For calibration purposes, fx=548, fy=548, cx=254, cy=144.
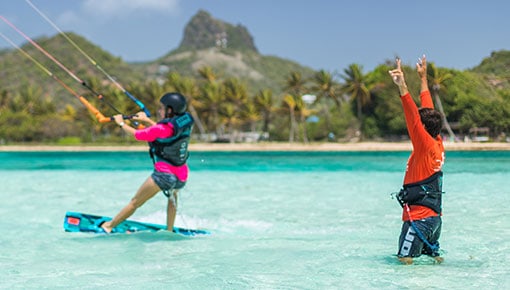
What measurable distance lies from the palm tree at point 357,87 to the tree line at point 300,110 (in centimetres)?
12

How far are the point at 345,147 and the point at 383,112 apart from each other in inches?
425

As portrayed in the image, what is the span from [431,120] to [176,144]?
3.17 metres

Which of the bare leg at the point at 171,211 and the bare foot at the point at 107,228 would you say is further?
the bare foot at the point at 107,228

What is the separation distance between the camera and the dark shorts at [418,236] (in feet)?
16.8

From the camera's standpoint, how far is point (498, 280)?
523 cm

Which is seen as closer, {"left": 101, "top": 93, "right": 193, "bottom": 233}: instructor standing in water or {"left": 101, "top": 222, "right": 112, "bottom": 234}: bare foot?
{"left": 101, "top": 93, "right": 193, "bottom": 233}: instructor standing in water

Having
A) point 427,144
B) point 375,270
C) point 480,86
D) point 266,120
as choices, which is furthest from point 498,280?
point 266,120

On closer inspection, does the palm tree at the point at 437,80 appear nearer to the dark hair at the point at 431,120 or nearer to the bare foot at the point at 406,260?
the bare foot at the point at 406,260

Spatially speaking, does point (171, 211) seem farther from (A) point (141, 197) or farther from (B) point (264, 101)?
(B) point (264, 101)

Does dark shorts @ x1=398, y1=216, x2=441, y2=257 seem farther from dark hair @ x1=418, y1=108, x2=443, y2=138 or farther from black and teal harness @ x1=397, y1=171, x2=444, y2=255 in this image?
dark hair @ x1=418, y1=108, x2=443, y2=138

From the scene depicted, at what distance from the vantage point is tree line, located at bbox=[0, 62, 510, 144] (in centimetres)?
6075

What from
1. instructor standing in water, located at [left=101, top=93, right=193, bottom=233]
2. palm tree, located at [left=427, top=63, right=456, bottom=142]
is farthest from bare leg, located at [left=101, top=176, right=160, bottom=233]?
palm tree, located at [left=427, top=63, right=456, bottom=142]

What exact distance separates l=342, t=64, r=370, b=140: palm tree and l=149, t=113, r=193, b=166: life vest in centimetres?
6341

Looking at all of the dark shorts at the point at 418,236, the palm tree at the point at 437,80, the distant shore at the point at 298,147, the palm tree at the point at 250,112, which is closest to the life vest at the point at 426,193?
the dark shorts at the point at 418,236
